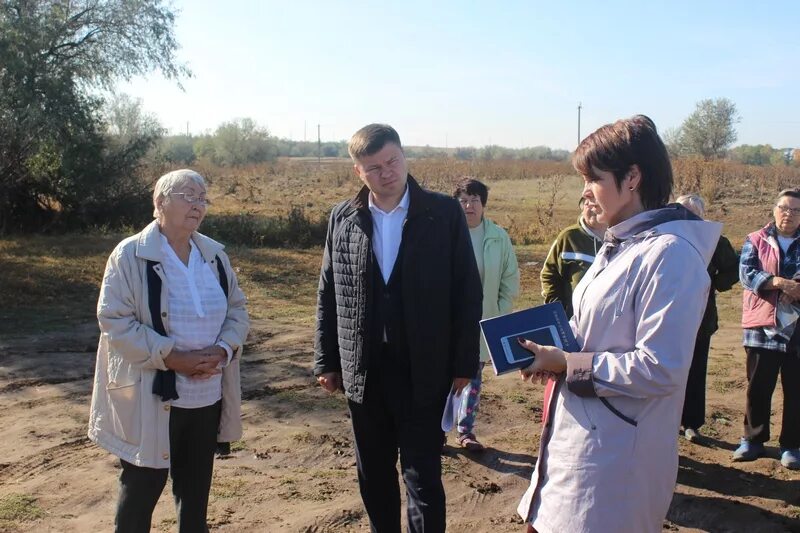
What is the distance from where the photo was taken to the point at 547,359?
2.24m

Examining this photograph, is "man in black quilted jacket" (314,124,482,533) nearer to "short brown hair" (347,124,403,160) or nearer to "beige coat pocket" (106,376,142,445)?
"short brown hair" (347,124,403,160)

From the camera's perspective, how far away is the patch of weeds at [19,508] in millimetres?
3943

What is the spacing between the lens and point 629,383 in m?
2.05

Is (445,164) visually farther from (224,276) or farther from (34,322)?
(224,276)

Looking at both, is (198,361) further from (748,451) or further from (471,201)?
(748,451)

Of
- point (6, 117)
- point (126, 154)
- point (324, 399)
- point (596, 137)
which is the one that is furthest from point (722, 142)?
point (596, 137)

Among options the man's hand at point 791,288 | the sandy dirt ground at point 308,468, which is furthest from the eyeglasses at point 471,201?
the man's hand at point 791,288

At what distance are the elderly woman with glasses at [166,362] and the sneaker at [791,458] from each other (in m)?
3.60

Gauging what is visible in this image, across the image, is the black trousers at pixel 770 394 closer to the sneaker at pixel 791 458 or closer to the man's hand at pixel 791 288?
the sneaker at pixel 791 458

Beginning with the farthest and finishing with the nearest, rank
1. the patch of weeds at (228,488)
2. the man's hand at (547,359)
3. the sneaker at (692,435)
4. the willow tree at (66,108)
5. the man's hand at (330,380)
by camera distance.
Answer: the willow tree at (66,108), the sneaker at (692,435), the patch of weeds at (228,488), the man's hand at (330,380), the man's hand at (547,359)

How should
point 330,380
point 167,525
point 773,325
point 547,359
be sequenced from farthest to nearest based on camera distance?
1. point 773,325
2. point 167,525
3. point 330,380
4. point 547,359

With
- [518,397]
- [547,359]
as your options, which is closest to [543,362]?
[547,359]

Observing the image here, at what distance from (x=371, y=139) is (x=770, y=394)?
137 inches

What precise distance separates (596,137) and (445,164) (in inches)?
1346
